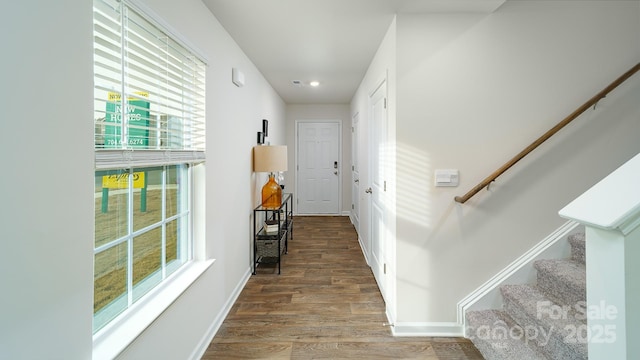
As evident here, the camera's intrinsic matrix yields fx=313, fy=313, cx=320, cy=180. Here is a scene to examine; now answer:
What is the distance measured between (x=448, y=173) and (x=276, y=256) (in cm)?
220

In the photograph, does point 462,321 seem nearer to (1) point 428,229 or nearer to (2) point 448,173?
(1) point 428,229

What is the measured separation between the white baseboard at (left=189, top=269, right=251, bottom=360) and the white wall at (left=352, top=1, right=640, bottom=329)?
4.54 ft

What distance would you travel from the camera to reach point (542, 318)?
184 cm

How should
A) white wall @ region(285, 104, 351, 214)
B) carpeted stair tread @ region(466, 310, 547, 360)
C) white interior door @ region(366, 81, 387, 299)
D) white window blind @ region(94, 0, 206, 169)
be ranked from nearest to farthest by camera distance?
1. white window blind @ region(94, 0, 206, 169)
2. carpeted stair tread @ region(466, 310, 547, 360)
3. white interior door @ region(366, 81, 387, 299)
4. white wall @ region(285, 104, 351, 214)

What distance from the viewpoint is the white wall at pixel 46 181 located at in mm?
806

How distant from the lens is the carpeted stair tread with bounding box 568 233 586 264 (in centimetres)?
209

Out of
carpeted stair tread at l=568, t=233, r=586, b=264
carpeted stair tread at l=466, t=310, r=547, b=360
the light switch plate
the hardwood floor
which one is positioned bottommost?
the hardwood floor

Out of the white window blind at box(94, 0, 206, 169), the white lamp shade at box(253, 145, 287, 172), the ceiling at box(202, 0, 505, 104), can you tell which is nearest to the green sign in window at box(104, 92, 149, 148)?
the white window blind at box(94, 0, 206, 169)

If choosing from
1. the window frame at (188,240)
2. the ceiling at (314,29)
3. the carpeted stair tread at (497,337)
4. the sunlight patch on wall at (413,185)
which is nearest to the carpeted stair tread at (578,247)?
the carpeted stair tread at (497,337)

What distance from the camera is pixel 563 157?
7.30ft

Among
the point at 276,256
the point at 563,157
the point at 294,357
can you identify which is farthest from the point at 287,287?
the point at 563,157

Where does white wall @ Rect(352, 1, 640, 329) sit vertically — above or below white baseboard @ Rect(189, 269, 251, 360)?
above

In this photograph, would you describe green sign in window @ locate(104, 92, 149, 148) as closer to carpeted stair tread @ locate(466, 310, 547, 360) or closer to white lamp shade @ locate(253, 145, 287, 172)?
white lamp shade @ locate(253, 145, 287, 172)

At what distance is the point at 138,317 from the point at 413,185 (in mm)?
1850
